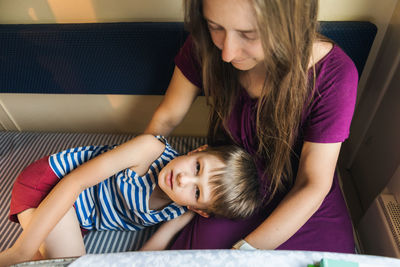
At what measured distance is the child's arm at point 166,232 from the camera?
3.25 feet

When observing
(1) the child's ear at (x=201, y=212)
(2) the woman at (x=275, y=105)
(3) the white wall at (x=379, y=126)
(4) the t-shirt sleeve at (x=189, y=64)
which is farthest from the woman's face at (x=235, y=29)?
(3) the white wall at (x=379, y=126)

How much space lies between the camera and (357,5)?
1.05 meters

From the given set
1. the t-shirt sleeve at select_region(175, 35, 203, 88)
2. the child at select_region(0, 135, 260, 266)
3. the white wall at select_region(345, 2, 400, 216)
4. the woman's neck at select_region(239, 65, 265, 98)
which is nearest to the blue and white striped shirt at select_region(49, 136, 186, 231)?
the child at select_region(0, 135, 260, 266)

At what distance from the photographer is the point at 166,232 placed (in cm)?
101

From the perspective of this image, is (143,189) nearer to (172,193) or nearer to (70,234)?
(172,193)

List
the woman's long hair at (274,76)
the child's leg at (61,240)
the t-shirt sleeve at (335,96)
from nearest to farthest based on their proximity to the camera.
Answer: the woman's long hair at (274,76) < the t-shirt sleeve at (335,96) < the child's leg at (61,240)

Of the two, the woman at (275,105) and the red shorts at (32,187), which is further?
the red shorts at (32,187)

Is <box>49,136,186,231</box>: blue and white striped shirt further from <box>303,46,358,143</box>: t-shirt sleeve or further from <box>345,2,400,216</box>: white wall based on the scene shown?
<box>345,2,400,216</box>: white wall

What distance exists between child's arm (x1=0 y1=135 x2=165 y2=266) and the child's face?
0.11 metres

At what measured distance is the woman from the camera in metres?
0.66

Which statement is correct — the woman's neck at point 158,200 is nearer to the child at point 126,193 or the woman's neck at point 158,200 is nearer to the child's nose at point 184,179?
the child at point 126,193

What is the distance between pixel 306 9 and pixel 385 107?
30.8 inches

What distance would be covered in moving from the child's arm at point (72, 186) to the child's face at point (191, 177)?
0.36 ft

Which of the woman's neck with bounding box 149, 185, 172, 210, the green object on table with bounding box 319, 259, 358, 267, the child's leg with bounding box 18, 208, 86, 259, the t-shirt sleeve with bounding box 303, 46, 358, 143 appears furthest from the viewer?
the woman's neck with bounding box 149, 185, 172, 210
